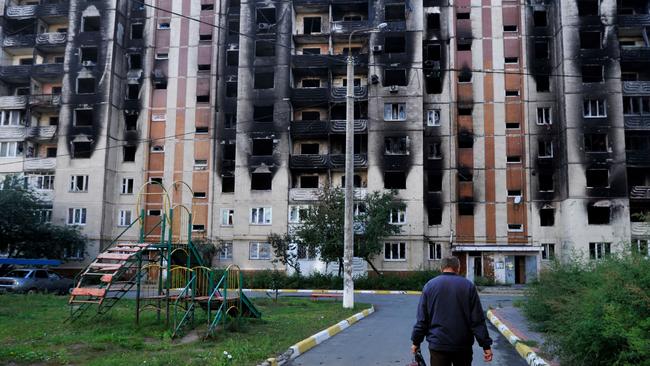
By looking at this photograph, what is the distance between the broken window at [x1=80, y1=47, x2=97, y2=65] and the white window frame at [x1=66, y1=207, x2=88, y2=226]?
12328 mm

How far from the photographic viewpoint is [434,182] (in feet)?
145

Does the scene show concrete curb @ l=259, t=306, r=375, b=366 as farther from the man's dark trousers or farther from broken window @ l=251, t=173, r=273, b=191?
broken window @ l=251, t=173, r=273, b=191

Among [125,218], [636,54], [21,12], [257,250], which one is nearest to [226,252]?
[257,250]

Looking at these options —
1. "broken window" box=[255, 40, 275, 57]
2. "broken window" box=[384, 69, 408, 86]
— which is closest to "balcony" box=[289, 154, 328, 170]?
"broken window" box=[384, 69, 408, 86]

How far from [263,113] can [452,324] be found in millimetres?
40315

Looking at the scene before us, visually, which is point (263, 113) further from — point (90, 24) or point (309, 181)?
point (90, 24)

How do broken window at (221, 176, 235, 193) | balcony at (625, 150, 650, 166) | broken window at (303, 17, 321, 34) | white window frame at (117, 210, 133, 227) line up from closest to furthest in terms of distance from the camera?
balcony at (625, 150, 650, 166)
broken window at (221, 176, 235, 193)
white window frame at (117, 210, 133, 227)
broken window at (303, 17, 321, 34)

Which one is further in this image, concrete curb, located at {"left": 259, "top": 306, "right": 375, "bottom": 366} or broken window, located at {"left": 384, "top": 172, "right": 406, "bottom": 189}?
broken window, located at {"left": 384, "top": 172, "right": 406, "bottom": 189}

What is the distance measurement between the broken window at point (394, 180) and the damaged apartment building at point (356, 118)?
117mm

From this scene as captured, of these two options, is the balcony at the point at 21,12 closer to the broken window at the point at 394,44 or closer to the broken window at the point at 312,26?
the broken window at the point at 312,26

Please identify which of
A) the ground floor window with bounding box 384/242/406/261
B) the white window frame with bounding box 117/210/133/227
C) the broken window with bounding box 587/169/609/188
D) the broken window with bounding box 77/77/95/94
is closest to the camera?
the broken window with bounding box 587/169/609/188

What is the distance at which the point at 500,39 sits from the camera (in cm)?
4519

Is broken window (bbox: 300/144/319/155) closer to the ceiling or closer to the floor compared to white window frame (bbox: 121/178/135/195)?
closer to the ceiling

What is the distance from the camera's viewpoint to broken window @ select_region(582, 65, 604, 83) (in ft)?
140
